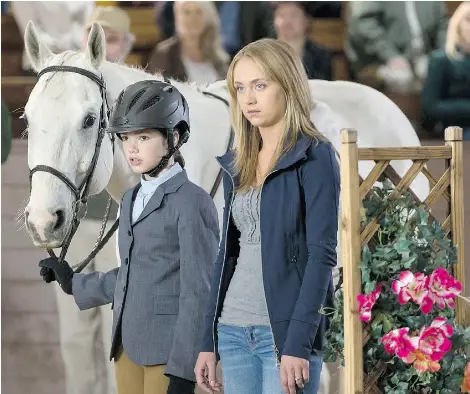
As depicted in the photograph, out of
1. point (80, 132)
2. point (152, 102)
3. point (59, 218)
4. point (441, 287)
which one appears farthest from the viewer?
point (80, 132)

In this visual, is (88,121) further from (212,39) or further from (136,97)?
(212,39)

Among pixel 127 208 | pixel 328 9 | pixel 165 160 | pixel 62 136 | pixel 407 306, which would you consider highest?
pixel 328 9

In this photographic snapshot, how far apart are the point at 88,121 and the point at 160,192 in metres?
0.78

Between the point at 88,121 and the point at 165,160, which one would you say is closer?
the point at 165,160

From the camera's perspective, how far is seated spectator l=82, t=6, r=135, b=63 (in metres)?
3.37

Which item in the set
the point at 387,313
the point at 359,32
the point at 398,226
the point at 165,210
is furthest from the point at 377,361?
the point at 359,32

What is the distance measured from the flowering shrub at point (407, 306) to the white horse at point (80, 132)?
1035 millimetres

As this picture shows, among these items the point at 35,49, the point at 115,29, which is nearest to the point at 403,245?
the point at 35,49

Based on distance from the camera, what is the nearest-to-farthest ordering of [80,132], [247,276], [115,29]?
[247,276]
[80,132]
[115,29]

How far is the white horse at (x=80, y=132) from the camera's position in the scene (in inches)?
100

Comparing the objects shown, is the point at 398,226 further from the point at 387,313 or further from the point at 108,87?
the point at 108,87

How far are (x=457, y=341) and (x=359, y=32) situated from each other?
1.82 metres

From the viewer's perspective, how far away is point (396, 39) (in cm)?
343

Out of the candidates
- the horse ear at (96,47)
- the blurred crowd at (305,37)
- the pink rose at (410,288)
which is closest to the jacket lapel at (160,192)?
the pink rose at (410,288)
